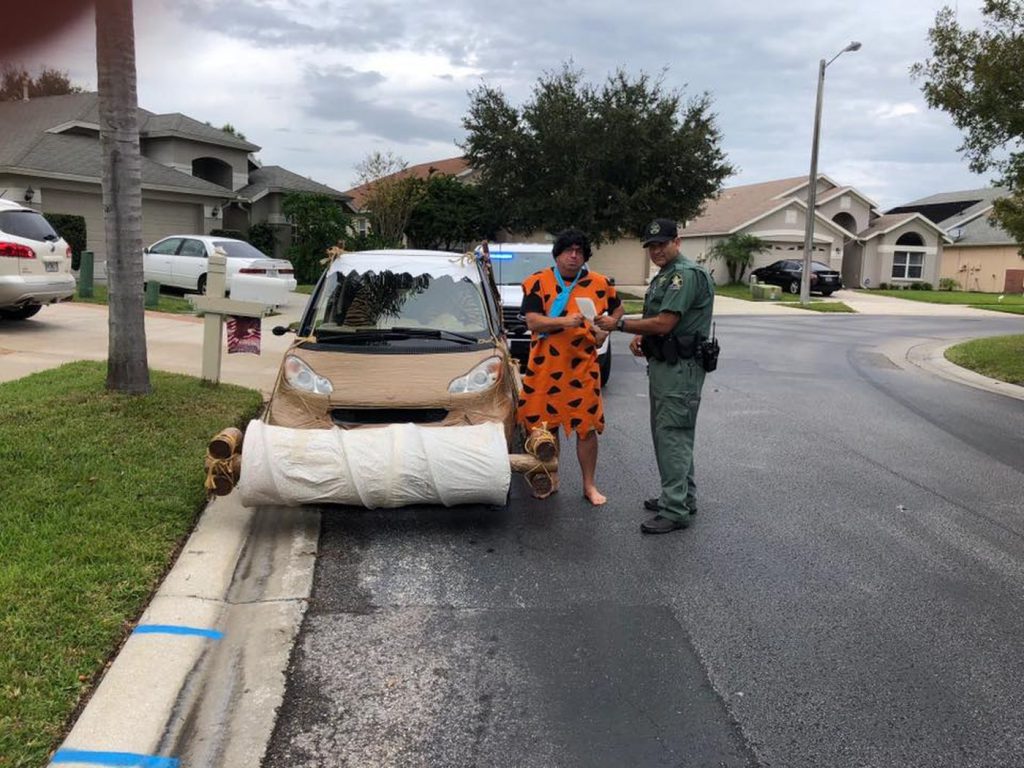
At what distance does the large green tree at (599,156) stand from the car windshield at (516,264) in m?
17.6

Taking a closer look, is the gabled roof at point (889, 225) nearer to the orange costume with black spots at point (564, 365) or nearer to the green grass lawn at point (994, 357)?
the green grass lawn at point (994, 357)

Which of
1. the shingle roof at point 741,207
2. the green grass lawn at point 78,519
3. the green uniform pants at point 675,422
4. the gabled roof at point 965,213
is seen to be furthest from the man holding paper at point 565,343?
the gabled roof at point 965,213

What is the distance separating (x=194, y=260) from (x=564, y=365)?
15812mm

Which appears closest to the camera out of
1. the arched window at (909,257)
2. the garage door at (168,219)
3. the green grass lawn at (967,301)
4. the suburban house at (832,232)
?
the garage door at (168,219)

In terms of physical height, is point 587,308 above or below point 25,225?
below

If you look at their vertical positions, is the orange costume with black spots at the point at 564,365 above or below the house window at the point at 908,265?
below

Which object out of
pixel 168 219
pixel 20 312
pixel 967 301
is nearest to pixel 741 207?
pixel 967 301

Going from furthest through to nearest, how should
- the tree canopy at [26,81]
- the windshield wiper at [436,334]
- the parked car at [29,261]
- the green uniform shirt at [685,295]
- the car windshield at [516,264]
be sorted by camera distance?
the car windshield at [516,264] < the parked car at [29,261] < the windshield wiper at [436,334] < the green uniform shirt at [685,295] < the tree canopy at [26,81]

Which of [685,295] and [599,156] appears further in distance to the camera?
[599,156]

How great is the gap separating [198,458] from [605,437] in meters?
3.81

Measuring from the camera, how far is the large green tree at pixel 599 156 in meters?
29.8

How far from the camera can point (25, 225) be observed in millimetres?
11188

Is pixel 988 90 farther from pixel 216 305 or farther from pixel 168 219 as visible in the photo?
pixel 168 219

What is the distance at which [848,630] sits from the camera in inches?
159
